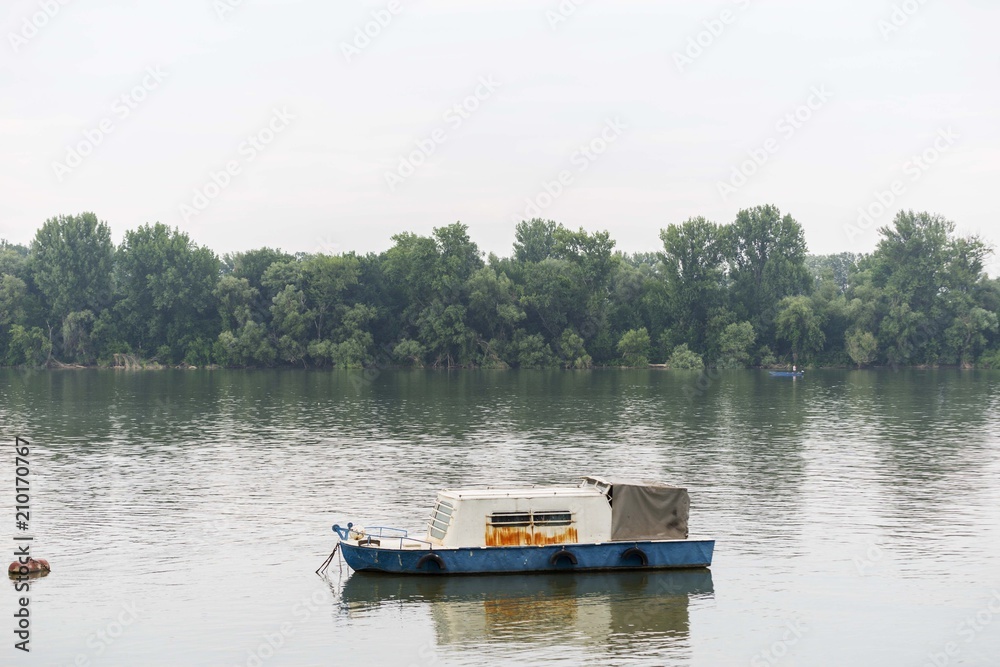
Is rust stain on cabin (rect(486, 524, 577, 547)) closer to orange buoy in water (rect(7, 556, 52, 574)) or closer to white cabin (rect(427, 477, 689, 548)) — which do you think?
white cabin (rect(427, 477, 689, 548))

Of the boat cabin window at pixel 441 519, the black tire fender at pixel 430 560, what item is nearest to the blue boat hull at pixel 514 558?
the black tire fender at pixel 430 560

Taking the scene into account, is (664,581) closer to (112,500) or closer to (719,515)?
(719,515)

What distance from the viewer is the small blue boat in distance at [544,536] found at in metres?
44.8

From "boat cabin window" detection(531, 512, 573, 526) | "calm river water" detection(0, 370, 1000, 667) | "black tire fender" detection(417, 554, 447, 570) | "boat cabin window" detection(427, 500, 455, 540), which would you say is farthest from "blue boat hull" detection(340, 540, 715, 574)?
"boat cabin window" detection(427, 500, 455, 540)

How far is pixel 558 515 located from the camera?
45.4 meters

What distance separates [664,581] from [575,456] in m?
36.4

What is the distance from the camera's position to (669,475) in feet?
238

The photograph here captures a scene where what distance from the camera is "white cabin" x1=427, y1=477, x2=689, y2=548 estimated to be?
44812 millimetres

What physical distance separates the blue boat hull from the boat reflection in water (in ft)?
1.42

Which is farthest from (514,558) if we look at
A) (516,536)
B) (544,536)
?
(544,536)

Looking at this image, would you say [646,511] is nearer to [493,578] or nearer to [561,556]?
[561,556]

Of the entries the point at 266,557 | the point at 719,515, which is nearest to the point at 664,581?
the point at 719,515

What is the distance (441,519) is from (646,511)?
9.17 m

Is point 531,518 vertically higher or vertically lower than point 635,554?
higher
